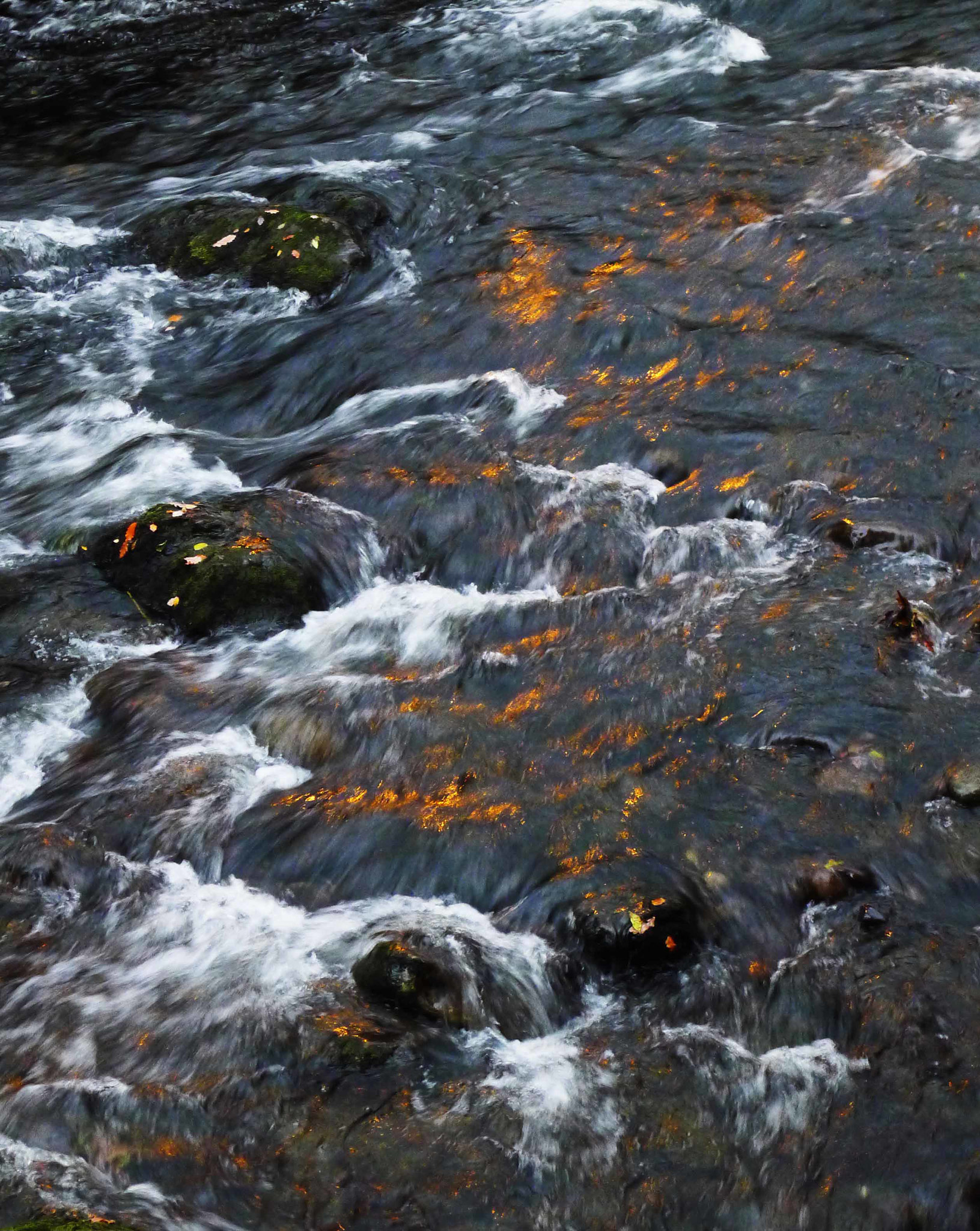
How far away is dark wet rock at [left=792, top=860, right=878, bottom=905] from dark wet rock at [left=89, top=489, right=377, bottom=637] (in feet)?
10.0

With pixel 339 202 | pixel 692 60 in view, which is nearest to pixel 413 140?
pixel 339 202

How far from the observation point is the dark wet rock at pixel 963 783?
5148 mm

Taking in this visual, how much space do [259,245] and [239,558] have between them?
412cm

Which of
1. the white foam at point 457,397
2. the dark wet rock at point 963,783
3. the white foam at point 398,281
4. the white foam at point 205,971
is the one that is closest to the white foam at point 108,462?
the white foam at point 457,397

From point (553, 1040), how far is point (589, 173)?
25.3 feet

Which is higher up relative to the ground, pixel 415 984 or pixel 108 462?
pixel 108 462

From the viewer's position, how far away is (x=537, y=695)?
20.0 ft

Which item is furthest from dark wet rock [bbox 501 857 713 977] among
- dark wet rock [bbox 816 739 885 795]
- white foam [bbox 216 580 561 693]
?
white foam [bbox 216 580 561 693]

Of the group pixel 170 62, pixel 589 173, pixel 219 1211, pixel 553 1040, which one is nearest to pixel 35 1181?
pixel 219 1211

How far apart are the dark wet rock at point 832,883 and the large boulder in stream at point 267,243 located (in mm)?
6359

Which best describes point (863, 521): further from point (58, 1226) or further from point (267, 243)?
point (267, 243)

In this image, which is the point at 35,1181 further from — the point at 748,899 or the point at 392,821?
the point at 748,899

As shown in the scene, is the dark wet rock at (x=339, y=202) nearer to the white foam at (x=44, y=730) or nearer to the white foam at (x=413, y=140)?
the white foam at (x=413, y=140)

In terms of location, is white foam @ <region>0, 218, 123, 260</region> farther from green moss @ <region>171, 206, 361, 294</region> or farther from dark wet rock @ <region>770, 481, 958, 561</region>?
dark wet rock @ <region>770, 481, 958, 561</region>
